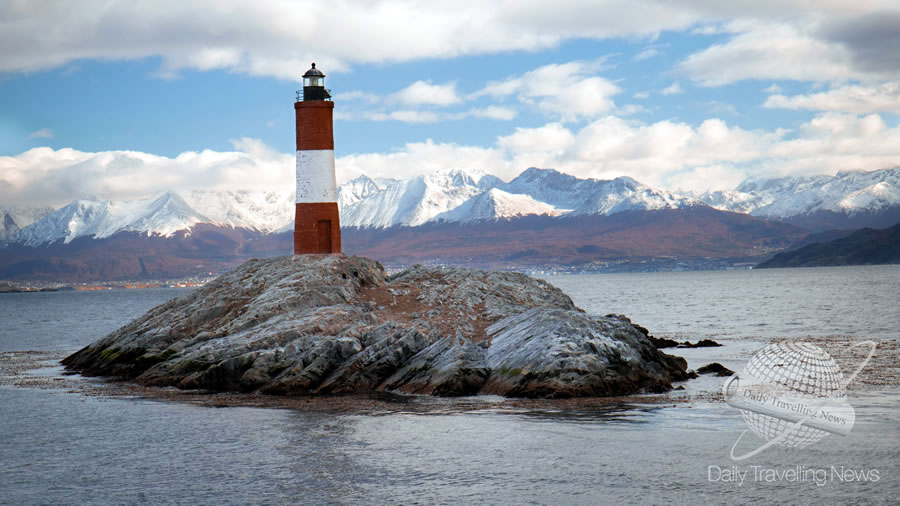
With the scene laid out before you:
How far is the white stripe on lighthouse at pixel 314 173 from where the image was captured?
48.9 metres

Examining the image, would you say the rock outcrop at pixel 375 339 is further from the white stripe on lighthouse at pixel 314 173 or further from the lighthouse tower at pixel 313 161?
the white stripe on lighthouse at pixel 314 173

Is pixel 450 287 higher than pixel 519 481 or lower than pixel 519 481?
higher

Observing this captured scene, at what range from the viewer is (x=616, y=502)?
17188 millimetres

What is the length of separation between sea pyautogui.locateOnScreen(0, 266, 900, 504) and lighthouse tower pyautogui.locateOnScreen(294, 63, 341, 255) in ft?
62.1

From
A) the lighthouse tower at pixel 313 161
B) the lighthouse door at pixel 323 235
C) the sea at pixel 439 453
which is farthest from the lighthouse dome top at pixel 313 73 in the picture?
the sea at pixel 439 453

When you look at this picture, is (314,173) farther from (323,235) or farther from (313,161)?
(323,235)

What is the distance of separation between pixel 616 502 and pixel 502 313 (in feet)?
67.9

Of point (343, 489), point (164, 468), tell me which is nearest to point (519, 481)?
point (343, 489)

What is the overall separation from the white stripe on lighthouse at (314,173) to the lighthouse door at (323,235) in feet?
4.74

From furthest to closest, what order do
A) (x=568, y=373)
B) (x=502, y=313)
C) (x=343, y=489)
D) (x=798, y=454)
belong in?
(x=502, y=313) → (x=568, y=373) → (x=798, y=454) → (x=343, y=489)

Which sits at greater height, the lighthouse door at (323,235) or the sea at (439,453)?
the lighthouse door at (323,235)

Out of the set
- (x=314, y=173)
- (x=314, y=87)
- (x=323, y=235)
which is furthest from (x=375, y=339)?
(x=314, y=87)

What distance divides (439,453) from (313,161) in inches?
1200

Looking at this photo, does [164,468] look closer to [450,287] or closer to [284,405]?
[284,405]
